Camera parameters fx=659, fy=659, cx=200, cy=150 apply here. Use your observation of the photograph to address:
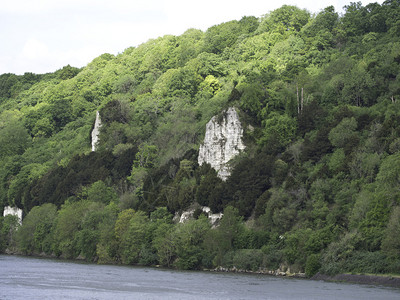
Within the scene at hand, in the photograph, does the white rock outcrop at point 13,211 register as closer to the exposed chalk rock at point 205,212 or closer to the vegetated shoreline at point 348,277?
the exposed chalk rock at point 205,212

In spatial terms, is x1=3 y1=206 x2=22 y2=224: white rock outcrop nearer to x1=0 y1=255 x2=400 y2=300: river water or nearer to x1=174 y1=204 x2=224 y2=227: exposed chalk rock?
x1=174 y1=204 x2=224 y2=227: exposed chalk rock

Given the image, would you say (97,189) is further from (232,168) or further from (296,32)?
(296,32)

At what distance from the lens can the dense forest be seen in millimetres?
73625

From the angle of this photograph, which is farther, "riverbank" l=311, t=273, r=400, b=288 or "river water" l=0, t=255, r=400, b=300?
"riverbank" l=311, t=273, r=400, b=288

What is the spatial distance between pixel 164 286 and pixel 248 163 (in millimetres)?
34279

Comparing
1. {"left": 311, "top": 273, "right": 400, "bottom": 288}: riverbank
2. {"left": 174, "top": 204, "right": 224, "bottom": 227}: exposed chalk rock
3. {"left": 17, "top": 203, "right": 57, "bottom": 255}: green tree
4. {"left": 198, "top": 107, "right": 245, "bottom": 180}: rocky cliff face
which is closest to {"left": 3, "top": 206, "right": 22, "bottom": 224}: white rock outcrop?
{"left": 17, "top": 203, "right": 57, "bottom": 255}: green tree

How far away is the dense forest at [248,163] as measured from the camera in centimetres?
7362

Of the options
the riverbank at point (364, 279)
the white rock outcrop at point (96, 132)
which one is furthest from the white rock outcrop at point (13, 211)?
the riverbank at point (364, 279)

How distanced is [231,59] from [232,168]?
2709 inches

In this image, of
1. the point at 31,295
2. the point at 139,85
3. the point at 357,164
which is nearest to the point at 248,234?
the point at 357,164

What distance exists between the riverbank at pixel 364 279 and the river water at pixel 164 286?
2095 millimetres

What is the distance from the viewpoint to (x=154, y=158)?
116250 millimetres

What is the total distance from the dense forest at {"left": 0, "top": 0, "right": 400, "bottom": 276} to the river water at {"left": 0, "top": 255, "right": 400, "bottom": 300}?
6635 millimetres

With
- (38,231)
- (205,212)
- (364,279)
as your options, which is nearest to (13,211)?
(38,231)
